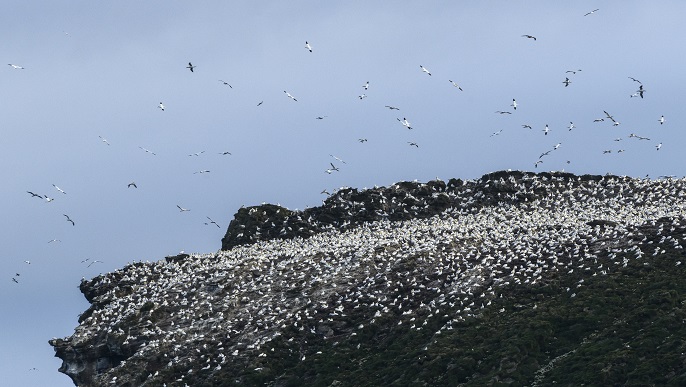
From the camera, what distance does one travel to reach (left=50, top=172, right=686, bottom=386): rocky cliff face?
87.1 metres

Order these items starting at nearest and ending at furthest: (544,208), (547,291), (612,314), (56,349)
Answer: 1. (612,314)
2. (547,291)
3. (56,349)
4. (544,208)

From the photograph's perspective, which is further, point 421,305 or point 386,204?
point 386,204

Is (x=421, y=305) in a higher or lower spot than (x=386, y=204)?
lower

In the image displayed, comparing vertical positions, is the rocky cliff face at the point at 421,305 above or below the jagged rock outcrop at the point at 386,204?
below

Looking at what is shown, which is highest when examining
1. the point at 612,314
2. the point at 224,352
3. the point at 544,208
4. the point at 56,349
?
the point at 544,208

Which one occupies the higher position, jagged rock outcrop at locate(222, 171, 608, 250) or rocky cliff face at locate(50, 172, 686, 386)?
jagged rock outcrop at locate(222, 171, 608, 250)

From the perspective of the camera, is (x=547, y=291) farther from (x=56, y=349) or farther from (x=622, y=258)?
(x=56, y=349)

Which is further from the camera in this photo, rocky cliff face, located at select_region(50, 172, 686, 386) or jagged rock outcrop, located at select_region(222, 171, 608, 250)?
jagged rock outcrop, located at select_region(222, 171, 608, 250)

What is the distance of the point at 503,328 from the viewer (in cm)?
9175

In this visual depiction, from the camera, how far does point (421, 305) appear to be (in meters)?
100

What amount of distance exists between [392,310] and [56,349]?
32269 mm

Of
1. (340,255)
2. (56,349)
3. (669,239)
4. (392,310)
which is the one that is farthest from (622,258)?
(56,349)

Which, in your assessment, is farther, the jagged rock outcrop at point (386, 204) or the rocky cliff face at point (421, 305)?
the jagged rock outcrop at point (386, 204)

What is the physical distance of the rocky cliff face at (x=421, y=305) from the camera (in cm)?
8706
